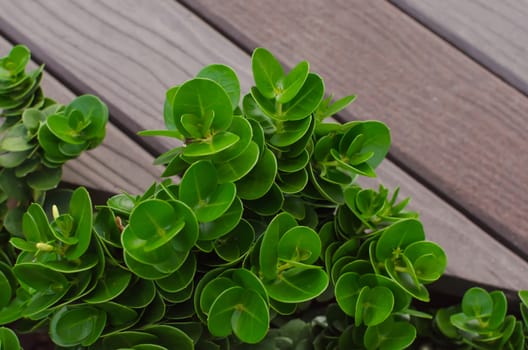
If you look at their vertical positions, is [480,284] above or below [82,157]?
above

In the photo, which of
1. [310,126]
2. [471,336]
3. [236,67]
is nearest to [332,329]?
[471,336]

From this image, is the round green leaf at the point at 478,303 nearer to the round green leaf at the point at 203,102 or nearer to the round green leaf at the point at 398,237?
the round green leaf at the point at 398,237

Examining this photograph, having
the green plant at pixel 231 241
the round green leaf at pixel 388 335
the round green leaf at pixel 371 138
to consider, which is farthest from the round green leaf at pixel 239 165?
the round green leaf at pixel 388 335

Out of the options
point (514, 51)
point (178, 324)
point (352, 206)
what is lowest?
point (178, 324)

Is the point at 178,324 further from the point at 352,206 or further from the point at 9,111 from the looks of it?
the point at 9,111

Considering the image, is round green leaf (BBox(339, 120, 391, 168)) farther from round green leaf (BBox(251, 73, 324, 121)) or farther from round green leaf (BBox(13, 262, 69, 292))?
round green leaf (BBox(13, 262, 69, 292))

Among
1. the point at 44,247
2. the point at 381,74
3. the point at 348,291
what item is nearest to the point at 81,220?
the point at 44,247
